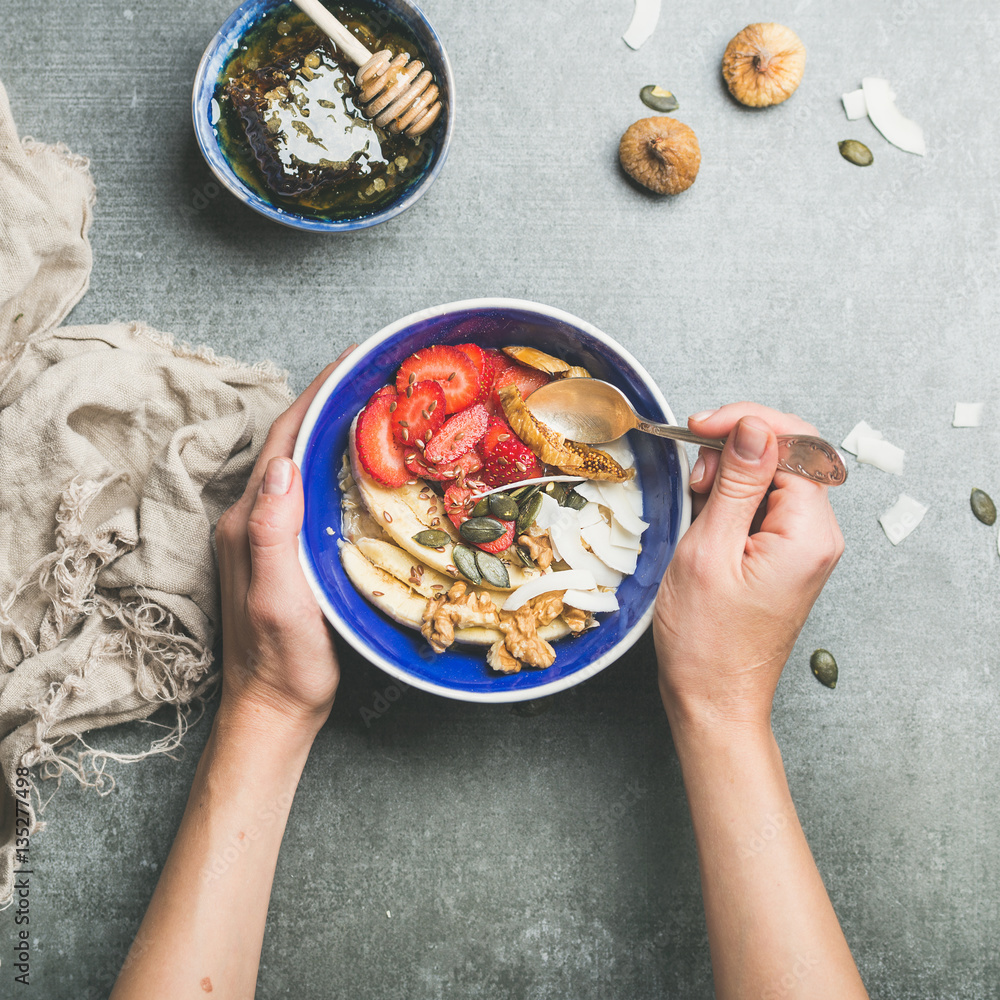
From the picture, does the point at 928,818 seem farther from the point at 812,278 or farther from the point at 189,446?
the point at 189,446

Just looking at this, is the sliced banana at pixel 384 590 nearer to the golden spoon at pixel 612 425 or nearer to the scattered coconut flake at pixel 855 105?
the golden spoon at pixel 612 425

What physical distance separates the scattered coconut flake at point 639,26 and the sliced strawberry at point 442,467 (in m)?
0.87

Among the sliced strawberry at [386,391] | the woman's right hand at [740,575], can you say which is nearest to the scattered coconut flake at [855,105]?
the woman's right hand at [740,575]

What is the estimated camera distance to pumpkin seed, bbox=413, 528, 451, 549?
3.59ft

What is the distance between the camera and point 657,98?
1.37 metres

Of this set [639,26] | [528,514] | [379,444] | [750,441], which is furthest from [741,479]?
[639,26]

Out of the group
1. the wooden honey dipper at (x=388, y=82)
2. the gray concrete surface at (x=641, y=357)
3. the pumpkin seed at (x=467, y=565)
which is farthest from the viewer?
the gray concrete surface at (x=641, y=357)

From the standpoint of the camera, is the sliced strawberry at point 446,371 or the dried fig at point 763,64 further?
the dried fig at point 763,64

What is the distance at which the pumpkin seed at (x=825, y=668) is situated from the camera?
1365 mm

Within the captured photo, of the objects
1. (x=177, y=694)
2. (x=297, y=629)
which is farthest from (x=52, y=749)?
(x=297, y=629)

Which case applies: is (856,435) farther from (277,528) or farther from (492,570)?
(277,528)

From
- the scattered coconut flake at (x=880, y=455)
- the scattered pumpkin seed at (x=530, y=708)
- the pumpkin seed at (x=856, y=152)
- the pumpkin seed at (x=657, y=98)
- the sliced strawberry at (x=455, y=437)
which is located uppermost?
the pumpkin seed at (x=856, y=152)

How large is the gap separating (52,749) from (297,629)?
56 cm

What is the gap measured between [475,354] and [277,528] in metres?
0.39
